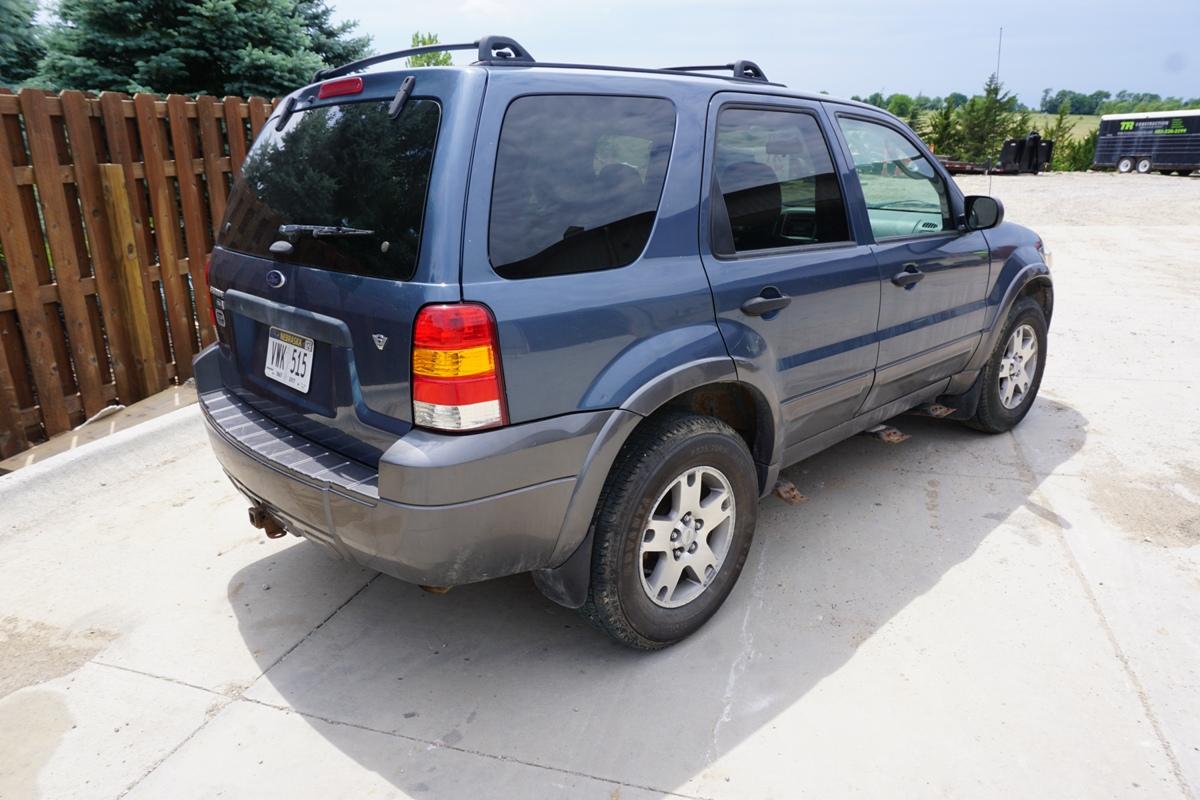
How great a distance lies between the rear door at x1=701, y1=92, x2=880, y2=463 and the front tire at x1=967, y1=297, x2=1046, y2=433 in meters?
1.45

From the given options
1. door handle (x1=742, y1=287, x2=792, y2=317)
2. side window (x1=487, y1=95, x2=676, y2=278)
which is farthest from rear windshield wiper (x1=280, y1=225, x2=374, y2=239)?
door handle (x1=742, y1=287, x2=792, y2=317)

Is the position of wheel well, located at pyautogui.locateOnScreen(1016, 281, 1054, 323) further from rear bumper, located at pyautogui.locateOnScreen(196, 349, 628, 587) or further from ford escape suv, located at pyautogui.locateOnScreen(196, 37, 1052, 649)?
rear bumper, located at pyautogui.locateOnScreen(196, 349, 628, 587)

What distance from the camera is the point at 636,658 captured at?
111 inches

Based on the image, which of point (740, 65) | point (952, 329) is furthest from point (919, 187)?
point (740, 65)

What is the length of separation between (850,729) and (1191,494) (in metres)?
2.75

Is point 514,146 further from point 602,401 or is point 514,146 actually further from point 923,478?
point 923,478

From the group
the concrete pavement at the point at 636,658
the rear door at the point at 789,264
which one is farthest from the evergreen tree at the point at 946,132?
the rear door at the point at 789,264

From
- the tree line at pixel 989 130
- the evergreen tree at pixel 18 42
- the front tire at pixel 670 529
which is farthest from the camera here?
the tree line at pixel 989 130

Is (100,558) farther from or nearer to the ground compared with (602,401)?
nearer to the ground

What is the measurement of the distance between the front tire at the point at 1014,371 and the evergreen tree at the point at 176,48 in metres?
8.18

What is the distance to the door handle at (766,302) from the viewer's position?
9.25 feet

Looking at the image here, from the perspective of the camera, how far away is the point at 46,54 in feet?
30.3

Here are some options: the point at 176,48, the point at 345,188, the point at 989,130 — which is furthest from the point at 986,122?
the point at 345,188

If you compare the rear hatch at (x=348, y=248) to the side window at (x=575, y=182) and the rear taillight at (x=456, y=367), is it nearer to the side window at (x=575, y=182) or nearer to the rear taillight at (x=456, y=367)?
the rear taillight at (x=456, y=367)
